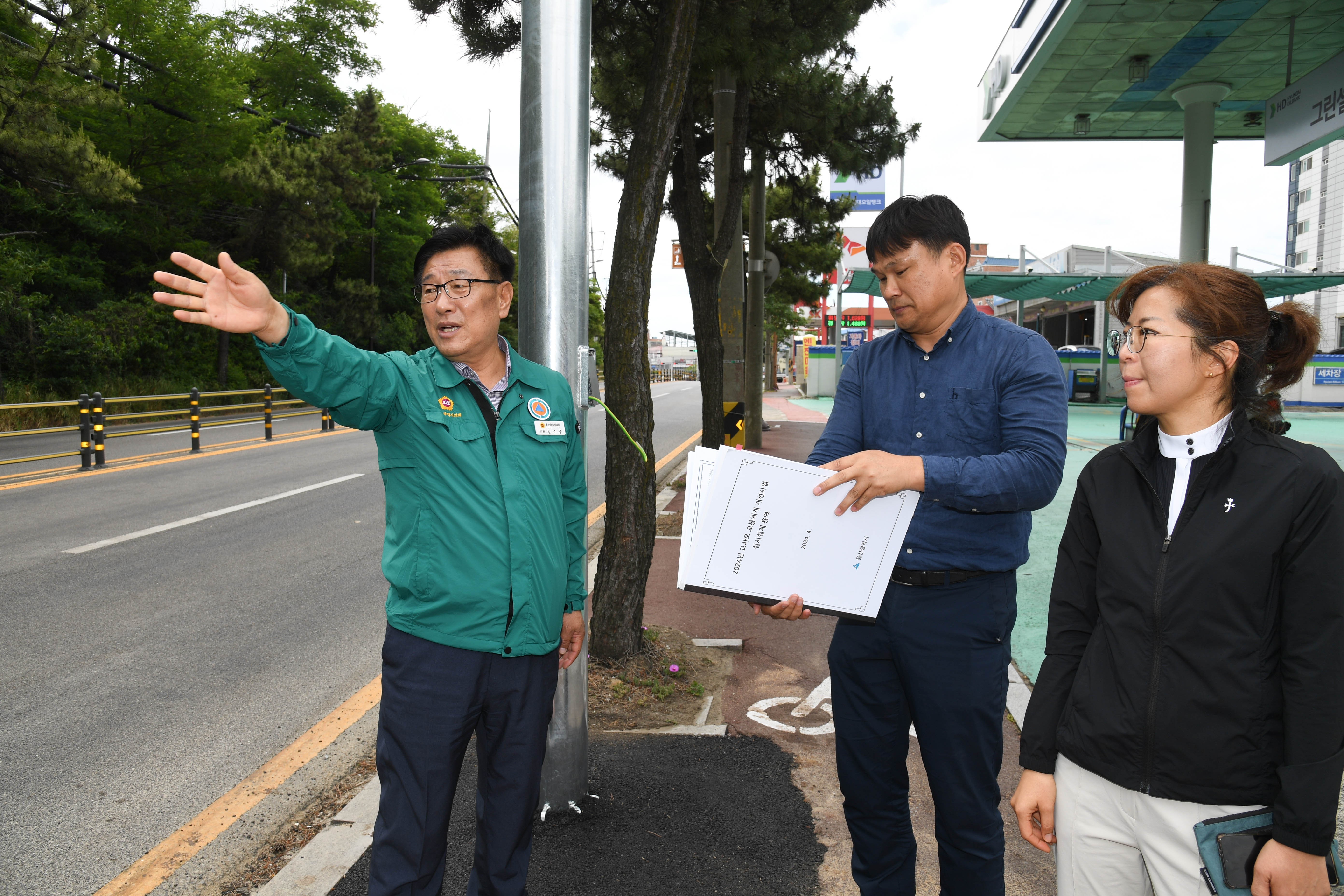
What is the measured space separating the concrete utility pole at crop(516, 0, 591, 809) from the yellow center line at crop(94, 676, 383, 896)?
80cm

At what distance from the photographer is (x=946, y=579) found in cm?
237

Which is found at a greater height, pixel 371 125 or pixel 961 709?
pixel 371 125

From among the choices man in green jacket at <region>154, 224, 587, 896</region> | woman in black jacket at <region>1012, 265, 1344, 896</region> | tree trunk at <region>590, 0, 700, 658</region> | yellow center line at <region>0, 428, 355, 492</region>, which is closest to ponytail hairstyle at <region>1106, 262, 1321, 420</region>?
woman in black jacket at <region>1012, 265, 1344, 896</region>

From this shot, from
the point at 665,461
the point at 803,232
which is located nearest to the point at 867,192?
the point at 803,232

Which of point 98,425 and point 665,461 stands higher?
point 98,425

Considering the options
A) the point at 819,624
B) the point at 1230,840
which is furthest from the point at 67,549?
the point at 1230,840

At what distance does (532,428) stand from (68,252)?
94.4 feet

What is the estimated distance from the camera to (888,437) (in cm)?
254

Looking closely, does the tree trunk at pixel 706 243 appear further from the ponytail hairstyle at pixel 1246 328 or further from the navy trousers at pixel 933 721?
the ponytail hairstyle at pixel 1246 328

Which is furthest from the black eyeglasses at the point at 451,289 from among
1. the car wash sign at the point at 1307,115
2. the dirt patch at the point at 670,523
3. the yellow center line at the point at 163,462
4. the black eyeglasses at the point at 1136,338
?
the yellow center line at the point at 163,462

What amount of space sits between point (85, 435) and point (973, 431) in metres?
13.4

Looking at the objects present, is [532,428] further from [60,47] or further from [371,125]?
[371,125]

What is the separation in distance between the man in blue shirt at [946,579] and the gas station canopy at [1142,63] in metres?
11.5

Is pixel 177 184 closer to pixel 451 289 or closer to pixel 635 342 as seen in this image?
pixel 635 342
